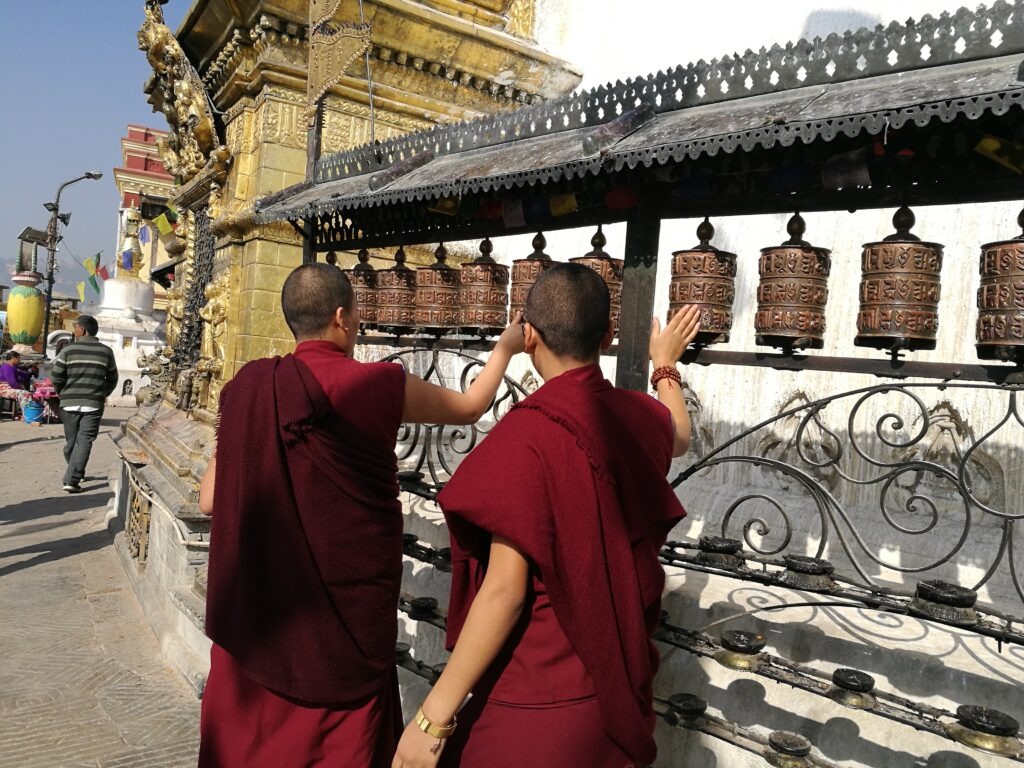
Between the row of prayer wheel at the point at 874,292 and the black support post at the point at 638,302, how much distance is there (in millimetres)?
162

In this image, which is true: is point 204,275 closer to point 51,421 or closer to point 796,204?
point 796,204

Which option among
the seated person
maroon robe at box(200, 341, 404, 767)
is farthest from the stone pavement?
the seated person

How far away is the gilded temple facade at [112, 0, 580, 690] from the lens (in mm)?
5457

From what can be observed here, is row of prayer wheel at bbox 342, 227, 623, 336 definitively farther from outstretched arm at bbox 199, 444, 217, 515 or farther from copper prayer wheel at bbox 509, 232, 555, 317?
outstretched arm at bbox 199, 444, 217, 515

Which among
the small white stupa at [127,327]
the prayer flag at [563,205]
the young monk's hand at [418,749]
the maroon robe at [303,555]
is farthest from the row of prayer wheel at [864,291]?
the small white stupa at [127,327]

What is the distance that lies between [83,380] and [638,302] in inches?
289

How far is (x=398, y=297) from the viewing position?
391 centimetres

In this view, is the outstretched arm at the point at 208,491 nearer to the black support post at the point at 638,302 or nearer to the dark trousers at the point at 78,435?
the black support post at the point at 638,302

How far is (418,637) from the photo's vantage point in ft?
11.7

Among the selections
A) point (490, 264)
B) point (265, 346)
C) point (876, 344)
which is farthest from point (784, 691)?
point (265, 346)

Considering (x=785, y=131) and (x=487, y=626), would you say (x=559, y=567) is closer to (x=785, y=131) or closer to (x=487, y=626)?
(x=487, y=626)

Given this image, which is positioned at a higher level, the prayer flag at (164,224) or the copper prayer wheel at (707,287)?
the prayer flag at (164,224)

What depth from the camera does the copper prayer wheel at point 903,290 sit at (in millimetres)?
2309

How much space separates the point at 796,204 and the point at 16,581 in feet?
19.7
